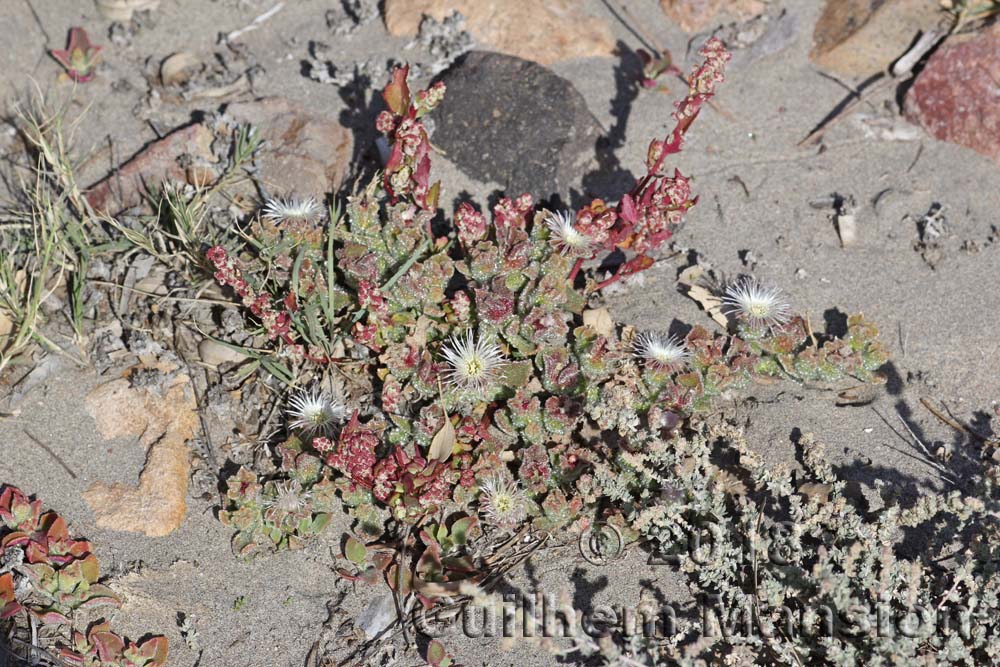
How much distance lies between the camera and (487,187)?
4.08 metres

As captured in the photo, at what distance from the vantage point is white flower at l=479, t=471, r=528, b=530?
3166 mm

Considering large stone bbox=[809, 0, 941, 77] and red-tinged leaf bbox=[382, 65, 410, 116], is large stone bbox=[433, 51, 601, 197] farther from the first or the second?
large stone bbox=[809, 0, 941, 77]

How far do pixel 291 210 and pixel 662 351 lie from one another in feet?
5.42

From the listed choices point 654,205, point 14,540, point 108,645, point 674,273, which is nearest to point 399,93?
point 654,205

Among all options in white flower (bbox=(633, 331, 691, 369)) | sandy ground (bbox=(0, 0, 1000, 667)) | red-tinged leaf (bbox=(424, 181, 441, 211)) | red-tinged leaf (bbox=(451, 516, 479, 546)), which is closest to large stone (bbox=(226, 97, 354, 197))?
sandy ground (bbox=(0, 0, 1000, 667))

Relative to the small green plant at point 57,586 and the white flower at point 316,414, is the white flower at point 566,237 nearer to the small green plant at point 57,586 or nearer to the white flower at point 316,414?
the white flower at point 316,414

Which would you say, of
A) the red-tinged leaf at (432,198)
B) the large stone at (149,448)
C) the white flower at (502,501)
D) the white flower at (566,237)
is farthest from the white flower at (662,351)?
the large stone at (149,448)

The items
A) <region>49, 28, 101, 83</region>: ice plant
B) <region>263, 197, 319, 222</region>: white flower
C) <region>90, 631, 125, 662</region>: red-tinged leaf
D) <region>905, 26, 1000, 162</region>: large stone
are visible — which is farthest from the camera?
<region>49, 28, 101, 83</region>: ice plant

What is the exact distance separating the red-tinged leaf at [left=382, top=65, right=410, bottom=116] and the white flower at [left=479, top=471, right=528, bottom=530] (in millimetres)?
1492

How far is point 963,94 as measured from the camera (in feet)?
14.1

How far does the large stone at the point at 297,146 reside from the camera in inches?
162

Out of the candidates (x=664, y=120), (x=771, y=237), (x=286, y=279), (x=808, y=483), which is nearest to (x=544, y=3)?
(x=664, y=120)

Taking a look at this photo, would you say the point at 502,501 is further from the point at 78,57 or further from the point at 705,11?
the point at 78,57

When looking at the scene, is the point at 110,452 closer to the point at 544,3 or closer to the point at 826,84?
the point at 544,3
